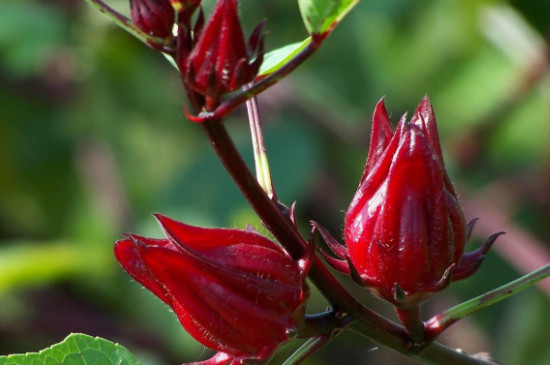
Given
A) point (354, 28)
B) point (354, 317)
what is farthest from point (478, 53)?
point (354, 317)

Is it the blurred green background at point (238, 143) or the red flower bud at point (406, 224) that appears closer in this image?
the red flower bud at point (406, 224)

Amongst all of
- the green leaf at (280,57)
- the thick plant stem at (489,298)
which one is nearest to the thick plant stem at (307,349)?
the thick plant stem at (489,298)

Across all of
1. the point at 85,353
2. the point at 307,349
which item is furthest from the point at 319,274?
the point at 85,353

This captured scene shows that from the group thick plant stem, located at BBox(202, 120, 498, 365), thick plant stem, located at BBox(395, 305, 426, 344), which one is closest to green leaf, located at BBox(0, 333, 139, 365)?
thick plant stem, located at BBox(202, 120, 498, 365)

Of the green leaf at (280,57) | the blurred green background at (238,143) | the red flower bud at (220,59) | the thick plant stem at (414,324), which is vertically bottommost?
the blurred green background at (238,143)

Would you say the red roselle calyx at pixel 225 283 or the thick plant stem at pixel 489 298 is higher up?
the red roselle calyx at pixel 225 283

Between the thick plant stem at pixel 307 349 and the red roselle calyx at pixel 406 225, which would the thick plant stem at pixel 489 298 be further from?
the thick plant stem at pixel 307 349

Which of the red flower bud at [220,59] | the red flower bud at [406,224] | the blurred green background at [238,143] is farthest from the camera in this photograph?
the blurred green background at [238,143]

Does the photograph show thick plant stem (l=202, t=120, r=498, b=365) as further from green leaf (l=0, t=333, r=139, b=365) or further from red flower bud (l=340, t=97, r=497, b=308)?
green leaf (l=0, t=333, r=139, b=365)
